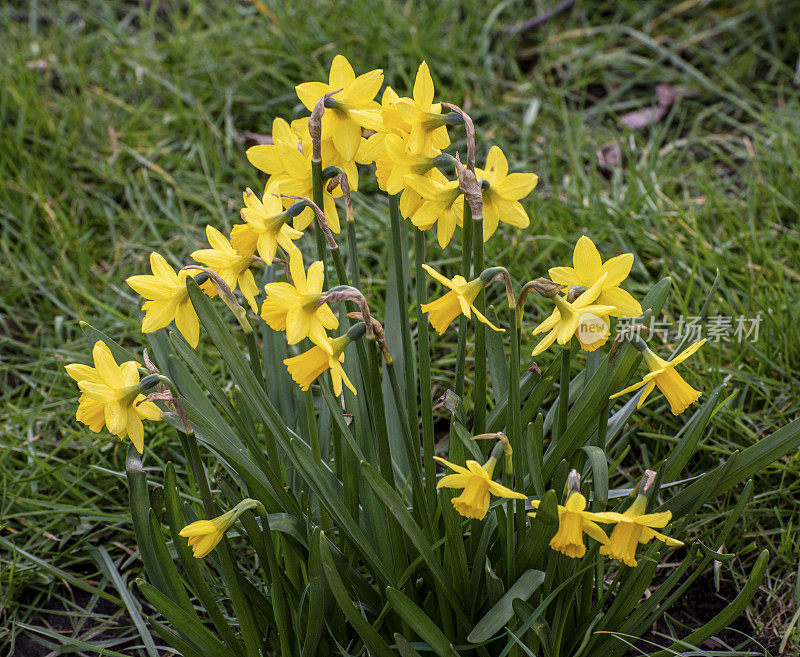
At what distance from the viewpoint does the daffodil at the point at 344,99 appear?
1330 millimetres

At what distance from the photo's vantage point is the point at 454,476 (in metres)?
1.24

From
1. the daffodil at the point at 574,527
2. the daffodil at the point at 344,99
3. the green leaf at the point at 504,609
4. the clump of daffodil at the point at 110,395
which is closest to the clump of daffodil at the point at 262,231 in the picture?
the daffodil at the point at 344,99

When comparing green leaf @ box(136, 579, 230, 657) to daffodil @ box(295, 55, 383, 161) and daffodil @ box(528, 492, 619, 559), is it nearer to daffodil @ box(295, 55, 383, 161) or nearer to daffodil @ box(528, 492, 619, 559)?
daffodil @ box(528, 492, 619, 559)

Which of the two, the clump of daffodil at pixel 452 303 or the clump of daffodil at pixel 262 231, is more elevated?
the clump of daffodil at pixel 262 231

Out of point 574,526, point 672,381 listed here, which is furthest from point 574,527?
point 672,381

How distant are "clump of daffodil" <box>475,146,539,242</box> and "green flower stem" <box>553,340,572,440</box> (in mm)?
242

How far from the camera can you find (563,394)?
1.50 meters

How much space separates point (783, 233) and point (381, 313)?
4.20ft

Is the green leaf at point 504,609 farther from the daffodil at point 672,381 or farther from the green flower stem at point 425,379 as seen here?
the daffodil at point 672,381

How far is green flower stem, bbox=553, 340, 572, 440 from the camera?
144 cm

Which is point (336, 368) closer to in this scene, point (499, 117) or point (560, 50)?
point (499, 117)

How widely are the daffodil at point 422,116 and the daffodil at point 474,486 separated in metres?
0.49

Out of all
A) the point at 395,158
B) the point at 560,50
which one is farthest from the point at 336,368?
the point at 560,50

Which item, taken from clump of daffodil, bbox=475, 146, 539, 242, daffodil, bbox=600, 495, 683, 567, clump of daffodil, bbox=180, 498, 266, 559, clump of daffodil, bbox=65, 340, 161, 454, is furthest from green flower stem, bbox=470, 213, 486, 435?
clump of daffodil, bbox=65, 340, 161, 454
